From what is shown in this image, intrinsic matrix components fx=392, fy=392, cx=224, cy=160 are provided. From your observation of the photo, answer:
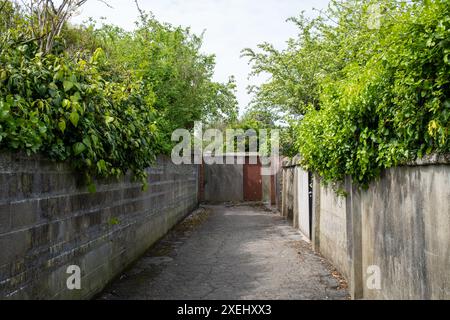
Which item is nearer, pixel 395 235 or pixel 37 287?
pixel 37 287

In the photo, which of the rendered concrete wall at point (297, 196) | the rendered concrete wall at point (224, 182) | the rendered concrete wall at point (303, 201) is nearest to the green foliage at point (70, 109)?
the rendered concrete wall at point (303, 201)

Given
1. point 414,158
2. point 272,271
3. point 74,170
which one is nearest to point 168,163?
point 272,271

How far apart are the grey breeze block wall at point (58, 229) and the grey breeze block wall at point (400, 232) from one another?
332 cm

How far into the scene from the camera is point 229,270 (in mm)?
6363

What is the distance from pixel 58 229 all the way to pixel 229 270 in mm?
3129

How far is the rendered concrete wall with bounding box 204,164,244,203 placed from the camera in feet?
69.2

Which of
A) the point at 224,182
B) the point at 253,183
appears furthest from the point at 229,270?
the point at 253,183

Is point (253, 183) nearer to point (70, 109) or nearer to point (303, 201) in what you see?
point (303, 201)

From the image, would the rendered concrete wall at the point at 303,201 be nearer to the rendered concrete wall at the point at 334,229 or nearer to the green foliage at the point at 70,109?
the rendered concrete wall at the point at 334,229

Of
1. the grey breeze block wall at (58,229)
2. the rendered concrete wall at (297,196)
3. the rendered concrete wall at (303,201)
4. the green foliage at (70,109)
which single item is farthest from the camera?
the rendered concrete wall at (297,196)

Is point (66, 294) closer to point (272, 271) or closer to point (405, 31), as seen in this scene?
point (272, 271)

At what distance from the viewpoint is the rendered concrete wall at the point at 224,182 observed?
69.2ft

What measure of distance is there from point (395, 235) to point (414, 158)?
908 mm

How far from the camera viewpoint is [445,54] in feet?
9.22
